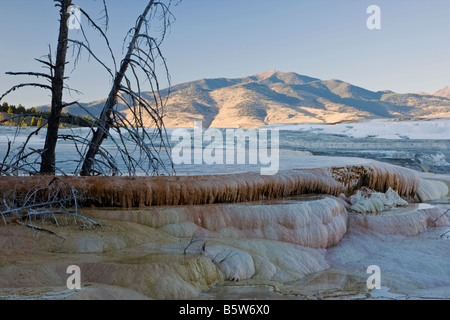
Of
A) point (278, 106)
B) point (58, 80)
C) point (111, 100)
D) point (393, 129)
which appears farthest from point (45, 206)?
point (278, 106)

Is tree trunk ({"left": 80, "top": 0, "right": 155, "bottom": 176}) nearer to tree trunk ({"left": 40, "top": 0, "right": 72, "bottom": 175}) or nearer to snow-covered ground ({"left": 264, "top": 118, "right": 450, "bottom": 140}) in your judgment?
tree trunk ({"left": 40, "top": 0, "right": 72, "bottom": 175})

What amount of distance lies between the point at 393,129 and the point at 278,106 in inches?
2237

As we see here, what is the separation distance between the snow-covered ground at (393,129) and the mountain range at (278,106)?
3236cm

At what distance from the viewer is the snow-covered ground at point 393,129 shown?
1532 cm

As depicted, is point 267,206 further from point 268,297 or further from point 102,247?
point 102,247

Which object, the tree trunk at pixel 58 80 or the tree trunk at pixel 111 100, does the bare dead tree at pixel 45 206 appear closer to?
the tree trunk at pixel 58 80

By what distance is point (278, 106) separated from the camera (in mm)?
72500

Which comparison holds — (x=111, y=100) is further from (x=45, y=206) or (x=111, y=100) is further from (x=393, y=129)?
(x=393, y=129)

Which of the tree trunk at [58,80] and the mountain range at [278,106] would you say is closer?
the tree trunk at [58,80]

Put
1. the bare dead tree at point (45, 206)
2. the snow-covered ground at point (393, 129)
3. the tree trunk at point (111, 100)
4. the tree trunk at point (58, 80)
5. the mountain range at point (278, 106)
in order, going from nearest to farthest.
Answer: the bare dead tree at point (45, 206), the tree trunk at point (58, 80), the tree trunk at point (111, 100), the snow-covered ground at point (393, 129), the mountain range at point (278, 106)

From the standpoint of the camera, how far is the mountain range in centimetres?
6450

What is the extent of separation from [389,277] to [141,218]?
91.5 inches

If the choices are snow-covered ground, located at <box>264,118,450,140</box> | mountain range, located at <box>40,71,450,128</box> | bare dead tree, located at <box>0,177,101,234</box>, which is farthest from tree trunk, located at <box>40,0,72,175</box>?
mountain range, located at <box>40,71,450,128</box>

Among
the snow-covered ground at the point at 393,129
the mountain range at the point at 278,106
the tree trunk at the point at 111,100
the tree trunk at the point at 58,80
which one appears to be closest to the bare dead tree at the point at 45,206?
the tree trunk at the point at 58,80
